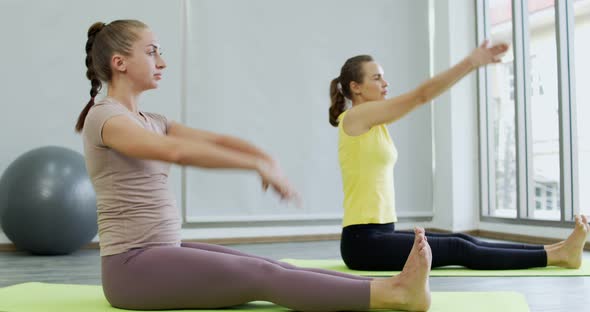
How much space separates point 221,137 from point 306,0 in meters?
3.63

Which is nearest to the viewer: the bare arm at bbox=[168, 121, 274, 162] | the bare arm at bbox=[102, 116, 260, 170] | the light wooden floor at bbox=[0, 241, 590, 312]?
the bare arm at bbox=[102, 116, 260, 170]

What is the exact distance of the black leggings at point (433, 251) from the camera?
2811 mm

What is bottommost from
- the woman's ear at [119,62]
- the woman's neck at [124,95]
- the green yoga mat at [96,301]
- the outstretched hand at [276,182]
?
the green yoga mat at [96,301]

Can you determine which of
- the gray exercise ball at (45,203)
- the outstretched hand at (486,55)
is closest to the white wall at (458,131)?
the gray exercise ball at (45,203)

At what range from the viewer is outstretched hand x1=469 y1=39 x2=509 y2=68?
6.60 ft

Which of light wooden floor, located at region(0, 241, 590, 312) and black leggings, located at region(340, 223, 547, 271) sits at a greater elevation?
black leggings, located at region(340, 223, 547, 271)

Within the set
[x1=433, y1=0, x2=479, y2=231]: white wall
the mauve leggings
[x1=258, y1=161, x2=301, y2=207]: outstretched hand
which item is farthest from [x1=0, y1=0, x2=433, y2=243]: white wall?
[x1=258, y1=161, x2=301, y2=207]: outstretched hand

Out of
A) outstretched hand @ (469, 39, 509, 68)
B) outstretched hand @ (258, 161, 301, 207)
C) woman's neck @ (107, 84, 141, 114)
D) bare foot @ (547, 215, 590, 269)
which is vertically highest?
outstretched hand @ (469, 39, 509, 68)

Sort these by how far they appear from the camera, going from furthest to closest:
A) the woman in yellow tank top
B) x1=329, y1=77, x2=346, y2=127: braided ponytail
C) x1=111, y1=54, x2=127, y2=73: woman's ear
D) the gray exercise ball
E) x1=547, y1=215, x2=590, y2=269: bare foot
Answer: the gray exercise ball < x1=329, y1=77, x2=346, y2=127: braided ponytail < x1=547, y1=215, x2=590, y2=269: bare foot < the woman in yellow tank top < x1=111, y1=54, x2=127, y2=73: woman's ear

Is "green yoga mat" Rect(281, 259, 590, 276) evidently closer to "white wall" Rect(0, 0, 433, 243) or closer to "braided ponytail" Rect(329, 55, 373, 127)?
"braided ponytail" Rect(329, 55, 373, 127)

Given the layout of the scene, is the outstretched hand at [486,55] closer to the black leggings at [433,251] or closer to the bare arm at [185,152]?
the bare arm at [185,152]

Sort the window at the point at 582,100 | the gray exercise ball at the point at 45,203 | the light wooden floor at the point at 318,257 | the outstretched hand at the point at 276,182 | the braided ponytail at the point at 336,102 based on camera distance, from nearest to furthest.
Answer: the outstretched hand at the point at 276,182 → the light wooden floor at the point at 318,257 → the braided ponytail at the point at 336,102 → the gray exercise ball at the point at 45,203 → the window at the point at 582,100

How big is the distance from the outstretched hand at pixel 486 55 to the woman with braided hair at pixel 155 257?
0.59 m

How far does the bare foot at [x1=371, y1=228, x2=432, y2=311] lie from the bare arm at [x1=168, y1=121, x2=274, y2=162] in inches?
20.8
